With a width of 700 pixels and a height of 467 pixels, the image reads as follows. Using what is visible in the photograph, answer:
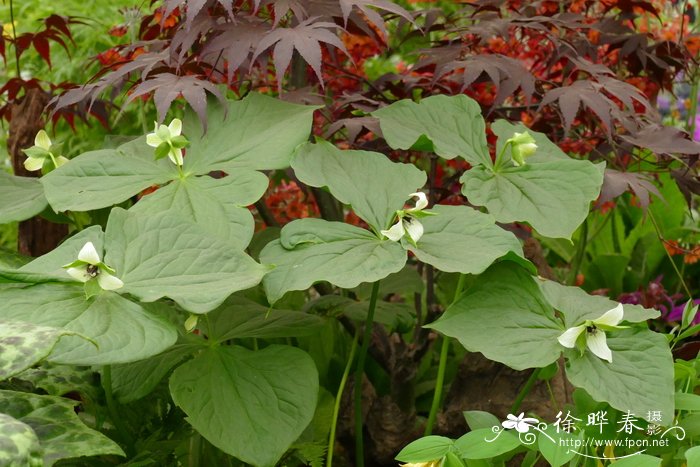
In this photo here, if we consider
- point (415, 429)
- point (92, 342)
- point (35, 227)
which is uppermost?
point (92, 342)

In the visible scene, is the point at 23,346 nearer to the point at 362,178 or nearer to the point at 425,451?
the point at 425,451

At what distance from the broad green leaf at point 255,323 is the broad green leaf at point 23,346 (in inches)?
17.1

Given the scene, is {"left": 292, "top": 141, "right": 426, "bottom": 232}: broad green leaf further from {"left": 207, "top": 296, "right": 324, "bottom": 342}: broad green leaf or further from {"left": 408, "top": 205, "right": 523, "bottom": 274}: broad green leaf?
{"left": 207, "top": 296, "right": 324, "bottom": 342}: broad green leaf

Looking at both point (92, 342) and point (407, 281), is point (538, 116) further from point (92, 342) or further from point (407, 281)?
point (92, 342)

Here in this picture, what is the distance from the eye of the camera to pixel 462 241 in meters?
1.26

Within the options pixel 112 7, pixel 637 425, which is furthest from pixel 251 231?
pixel 112 7

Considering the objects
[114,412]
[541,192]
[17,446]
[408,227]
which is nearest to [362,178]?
[408,227]

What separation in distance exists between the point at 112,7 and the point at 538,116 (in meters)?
1.67

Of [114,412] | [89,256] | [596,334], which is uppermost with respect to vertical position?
[89,256]

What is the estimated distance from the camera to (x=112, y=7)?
2.85m

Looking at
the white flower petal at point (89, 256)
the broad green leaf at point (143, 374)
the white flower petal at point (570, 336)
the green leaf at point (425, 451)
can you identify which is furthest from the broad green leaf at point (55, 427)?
the white flower petal at point (570, 336)

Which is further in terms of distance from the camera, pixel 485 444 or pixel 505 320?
pixel 505 320

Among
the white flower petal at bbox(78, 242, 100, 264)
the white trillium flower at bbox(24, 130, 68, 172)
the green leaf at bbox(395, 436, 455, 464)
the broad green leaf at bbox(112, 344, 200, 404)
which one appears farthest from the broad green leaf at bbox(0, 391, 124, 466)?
the white trillium flower at bbox(24, 130, 68, 172)

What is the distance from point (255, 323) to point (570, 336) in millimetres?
511
